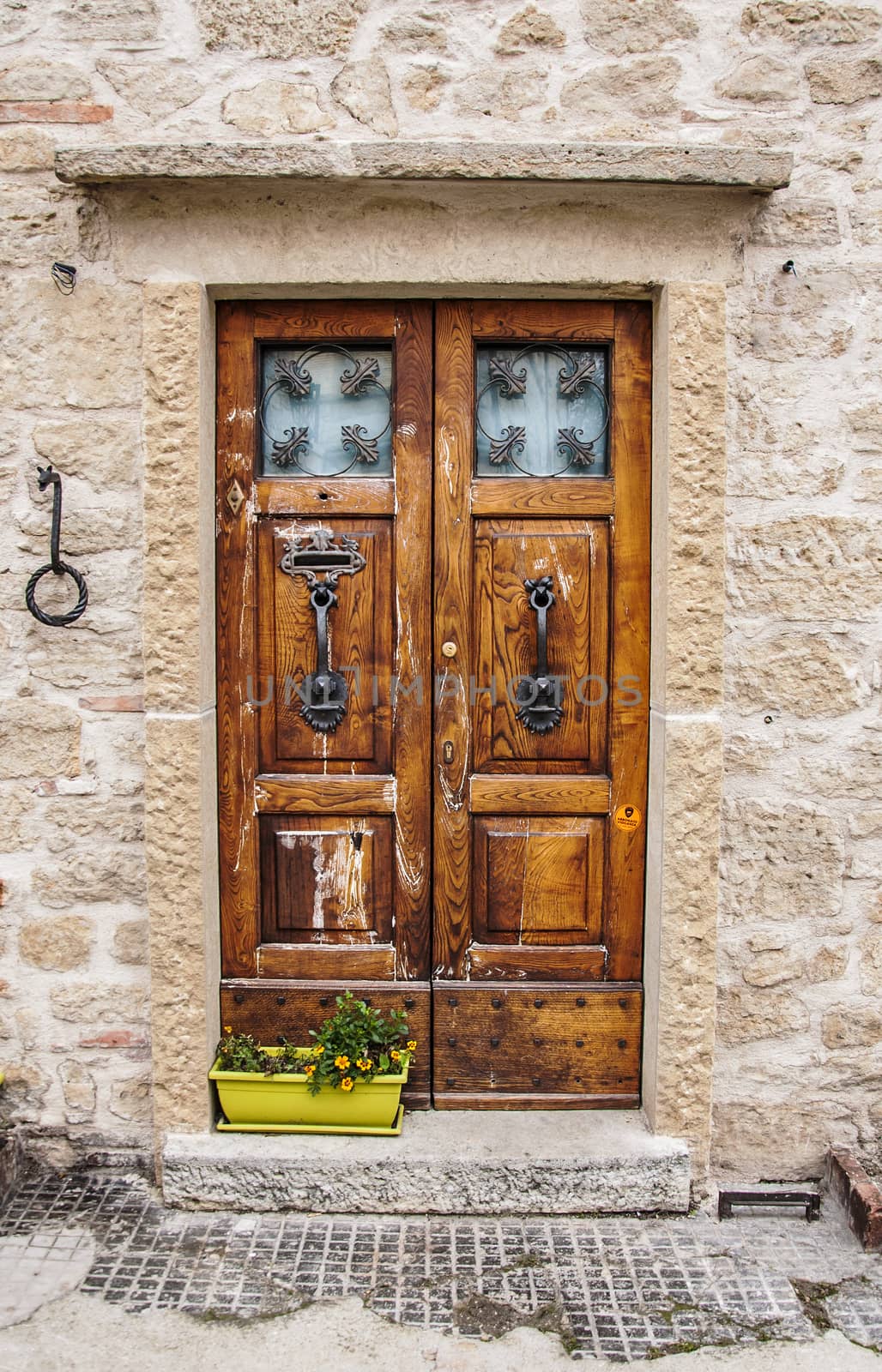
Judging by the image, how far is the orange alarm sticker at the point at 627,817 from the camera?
2869 millimetres

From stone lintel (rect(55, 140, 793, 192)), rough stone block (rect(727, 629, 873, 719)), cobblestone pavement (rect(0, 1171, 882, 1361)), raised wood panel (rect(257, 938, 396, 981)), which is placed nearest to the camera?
cobblestone pavement (rect(0, 1171, 882, 1361))

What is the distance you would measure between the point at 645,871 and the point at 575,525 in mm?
1013

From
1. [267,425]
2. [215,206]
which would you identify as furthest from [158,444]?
[215,206]

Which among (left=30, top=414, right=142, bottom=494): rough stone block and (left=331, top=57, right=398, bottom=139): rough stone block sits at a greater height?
(left=331, top=57, right=398, bottom=139): rough stone block

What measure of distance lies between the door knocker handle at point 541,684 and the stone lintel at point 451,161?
1054 millimetres

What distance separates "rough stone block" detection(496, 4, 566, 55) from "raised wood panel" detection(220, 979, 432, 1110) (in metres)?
2.57

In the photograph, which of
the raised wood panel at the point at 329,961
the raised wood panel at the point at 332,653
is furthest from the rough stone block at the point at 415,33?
the raised wood panel at the point at 329,961

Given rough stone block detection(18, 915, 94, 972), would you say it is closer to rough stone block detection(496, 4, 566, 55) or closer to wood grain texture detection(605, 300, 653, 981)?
wood grain texture detection(605, 300, 653, 981)

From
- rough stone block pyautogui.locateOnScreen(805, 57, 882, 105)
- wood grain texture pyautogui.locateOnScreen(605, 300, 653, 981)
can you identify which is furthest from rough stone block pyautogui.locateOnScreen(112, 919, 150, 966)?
rough stone block pyautogui.locateOnScreen(805, 57, 882, 105)

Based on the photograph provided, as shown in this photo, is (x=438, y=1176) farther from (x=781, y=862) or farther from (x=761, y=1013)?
(x=781, y=862)

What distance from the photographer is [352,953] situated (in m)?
2.91

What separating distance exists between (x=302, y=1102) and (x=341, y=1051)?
20cm

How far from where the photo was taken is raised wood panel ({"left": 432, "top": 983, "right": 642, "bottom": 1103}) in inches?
114

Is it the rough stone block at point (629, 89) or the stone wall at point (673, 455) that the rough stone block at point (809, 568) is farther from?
the rough stone block at point (629, 89)
